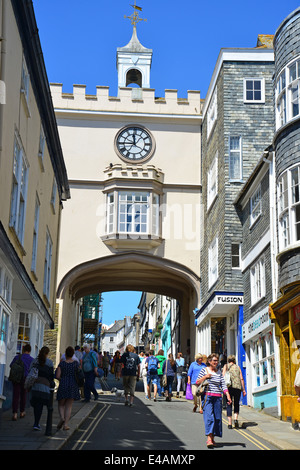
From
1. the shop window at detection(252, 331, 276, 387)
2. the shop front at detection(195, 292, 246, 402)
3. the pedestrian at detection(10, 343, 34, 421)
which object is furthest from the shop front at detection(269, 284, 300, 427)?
the pedestrian at detection(10, 343, 34, 421)

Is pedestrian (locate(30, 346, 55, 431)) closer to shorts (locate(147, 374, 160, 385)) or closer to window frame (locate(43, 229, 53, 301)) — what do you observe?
window frame (locate(43, 229, 53, 301))

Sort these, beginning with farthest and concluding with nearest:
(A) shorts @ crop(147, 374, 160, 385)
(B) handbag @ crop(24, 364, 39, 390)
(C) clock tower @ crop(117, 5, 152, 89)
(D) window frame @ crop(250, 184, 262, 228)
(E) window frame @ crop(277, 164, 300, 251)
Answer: (C) clock tower @ crop(117, 5, 152, 89) → (A) shorts @ crop(147, 374, 160, 385) → (D) window frame @ crop(250, 184, 262, 228) → (E) window frame @ crop(277, 164, 300, 251) → (B) handbag @ crop(24, 364, 39, 390)

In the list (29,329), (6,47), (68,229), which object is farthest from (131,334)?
(6,47)

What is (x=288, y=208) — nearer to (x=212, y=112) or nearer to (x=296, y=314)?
(x=296, y=314)

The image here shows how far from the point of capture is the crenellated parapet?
1313 inches

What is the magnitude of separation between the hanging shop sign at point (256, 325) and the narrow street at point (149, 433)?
3.24 meters

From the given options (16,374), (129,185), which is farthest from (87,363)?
(129,185)

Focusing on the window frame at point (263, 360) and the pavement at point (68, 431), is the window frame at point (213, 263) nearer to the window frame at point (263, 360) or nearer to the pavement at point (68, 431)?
the window frame at point (263, 360)

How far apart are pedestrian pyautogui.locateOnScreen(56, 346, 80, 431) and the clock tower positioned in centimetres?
2594

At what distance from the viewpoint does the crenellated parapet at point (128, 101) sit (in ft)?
109

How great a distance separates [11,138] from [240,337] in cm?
1320

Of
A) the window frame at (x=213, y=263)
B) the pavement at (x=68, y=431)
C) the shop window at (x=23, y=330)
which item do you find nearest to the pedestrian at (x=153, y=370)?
the pavement at (x=68, y=431)

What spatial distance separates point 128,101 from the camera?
110 ft

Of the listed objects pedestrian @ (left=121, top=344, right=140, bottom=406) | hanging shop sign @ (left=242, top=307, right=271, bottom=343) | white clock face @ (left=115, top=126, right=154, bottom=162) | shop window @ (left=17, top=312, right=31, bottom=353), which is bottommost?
pedestrian @ (left=121, top=344, right=140, bottom=406)
